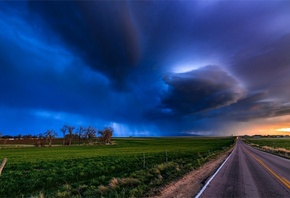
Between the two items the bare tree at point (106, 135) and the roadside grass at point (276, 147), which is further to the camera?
the bare tree at point (106, 135)

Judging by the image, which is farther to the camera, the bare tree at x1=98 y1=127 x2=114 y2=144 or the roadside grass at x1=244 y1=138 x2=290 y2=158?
the bare tree at x1=98 y1=127 x2=114 y2=144

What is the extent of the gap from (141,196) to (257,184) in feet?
22.0

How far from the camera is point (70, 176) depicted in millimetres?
21203

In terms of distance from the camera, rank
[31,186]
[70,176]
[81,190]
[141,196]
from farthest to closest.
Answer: [70,176]
[31,186]
[81,190]
[141,196]

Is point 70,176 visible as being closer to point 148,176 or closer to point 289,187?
point 148,176

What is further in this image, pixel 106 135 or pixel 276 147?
pixel 106 135

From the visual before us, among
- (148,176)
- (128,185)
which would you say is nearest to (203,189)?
(128,185)

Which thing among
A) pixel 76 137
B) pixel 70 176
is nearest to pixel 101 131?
pixel 76 137

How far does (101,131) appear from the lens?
15062cm

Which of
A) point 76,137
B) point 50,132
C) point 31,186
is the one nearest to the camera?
point 31,186

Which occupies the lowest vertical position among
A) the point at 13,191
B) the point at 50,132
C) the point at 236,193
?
the point at 13,191

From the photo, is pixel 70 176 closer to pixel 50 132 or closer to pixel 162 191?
pixel 162 191

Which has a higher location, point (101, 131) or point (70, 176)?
point (101, 131)

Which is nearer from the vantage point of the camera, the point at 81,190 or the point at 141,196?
the point at 141,196
